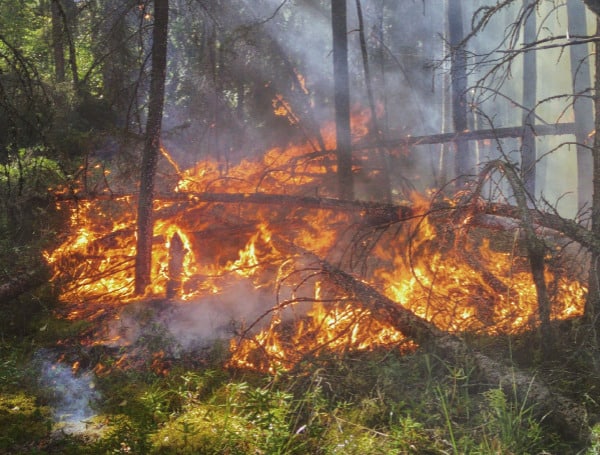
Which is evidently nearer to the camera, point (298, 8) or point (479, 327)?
point (479, 327)

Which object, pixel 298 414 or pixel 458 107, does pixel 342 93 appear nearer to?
pixel 458 107

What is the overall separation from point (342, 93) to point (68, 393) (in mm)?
7603

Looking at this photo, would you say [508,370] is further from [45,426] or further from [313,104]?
[313,104]

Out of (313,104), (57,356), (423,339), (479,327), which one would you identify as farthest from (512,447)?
(313,104)

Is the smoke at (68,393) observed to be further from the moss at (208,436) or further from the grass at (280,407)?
the moss at (208,436)

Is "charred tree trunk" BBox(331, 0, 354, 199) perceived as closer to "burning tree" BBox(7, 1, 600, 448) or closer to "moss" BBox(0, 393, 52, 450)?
"burning tree" BBox(7, 1, 600, 448)

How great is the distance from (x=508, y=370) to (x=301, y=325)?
2.70 m

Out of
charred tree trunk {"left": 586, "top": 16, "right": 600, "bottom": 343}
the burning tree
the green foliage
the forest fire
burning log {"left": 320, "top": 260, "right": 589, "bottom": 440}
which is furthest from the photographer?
the forest fire

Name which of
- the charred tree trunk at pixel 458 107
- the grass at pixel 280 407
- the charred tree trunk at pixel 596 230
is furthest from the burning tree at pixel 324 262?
the charred tree trunk at pixel 458 107

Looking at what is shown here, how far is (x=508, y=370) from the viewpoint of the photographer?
4.58 metres

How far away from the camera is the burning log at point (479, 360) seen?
403cm

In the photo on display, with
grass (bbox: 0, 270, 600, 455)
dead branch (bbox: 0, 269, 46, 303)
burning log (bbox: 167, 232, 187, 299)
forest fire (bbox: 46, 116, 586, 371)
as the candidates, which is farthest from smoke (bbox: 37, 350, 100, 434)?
burning log (bbox: 167, 232, 187, 299)

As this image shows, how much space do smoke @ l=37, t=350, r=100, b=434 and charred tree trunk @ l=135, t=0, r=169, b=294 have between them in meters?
1.87

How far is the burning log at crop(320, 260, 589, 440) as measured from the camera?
4.03 metres
